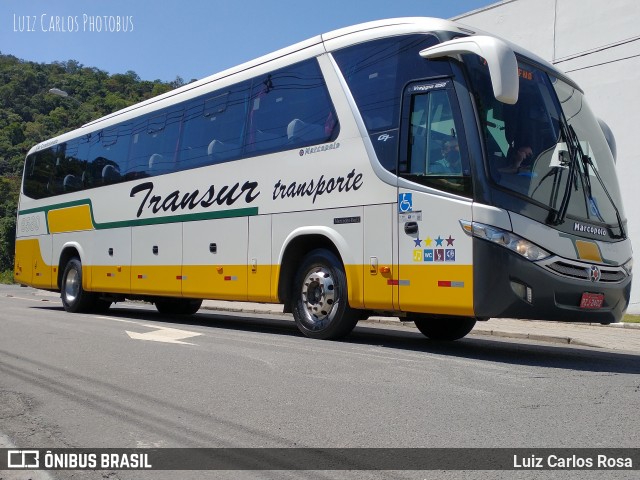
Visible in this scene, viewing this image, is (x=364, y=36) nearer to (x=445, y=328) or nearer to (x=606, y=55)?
(x=445, y=328)

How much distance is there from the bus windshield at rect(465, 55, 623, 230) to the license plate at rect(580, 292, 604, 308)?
824 mm

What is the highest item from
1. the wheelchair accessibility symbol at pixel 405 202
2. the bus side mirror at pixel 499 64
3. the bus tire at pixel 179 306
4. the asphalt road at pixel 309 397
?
the bus side mirror at pixel 499 64

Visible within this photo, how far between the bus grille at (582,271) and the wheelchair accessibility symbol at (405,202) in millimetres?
1655

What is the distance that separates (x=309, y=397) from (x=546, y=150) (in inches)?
159

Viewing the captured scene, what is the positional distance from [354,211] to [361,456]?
5.09 meters

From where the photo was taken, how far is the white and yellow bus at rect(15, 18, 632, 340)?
7.44 m

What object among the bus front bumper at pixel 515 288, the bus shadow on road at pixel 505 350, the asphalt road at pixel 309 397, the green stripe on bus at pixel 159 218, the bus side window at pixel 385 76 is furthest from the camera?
the green stripe on bus at pixel 159 218

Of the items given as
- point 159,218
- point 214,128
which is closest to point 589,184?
point 214,128

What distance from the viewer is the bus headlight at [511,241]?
7273mm

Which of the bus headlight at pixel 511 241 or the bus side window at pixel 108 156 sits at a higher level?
the bus side window at pixel 108 156

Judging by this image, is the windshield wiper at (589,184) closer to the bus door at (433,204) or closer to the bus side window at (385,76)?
the bus door at (433,204)

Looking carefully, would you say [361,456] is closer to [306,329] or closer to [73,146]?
[306,329]

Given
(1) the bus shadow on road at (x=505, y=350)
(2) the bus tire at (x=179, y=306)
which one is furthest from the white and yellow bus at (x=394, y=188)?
(2) the bus tire at (x=179, y=306)

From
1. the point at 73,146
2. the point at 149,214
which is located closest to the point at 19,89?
the point at 73,146
